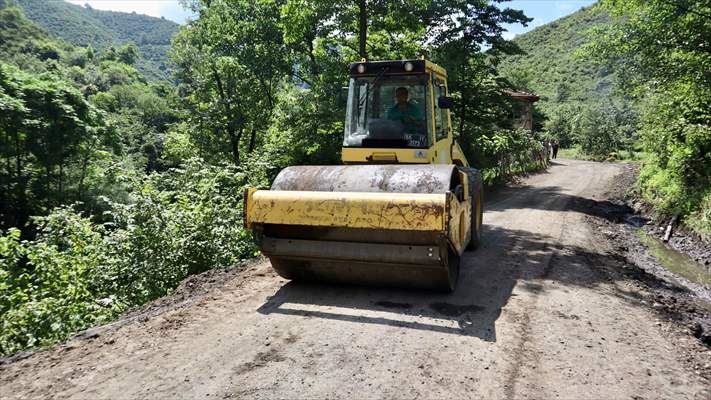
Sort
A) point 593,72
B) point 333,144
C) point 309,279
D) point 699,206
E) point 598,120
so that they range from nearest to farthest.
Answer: point 309,279
point 699,206
point 333,144
point 598,120
point 593,72

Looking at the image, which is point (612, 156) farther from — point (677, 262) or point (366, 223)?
point (366, 223)

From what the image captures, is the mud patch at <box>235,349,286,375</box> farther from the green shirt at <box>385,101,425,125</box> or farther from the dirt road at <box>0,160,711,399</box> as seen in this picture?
the green shirt at <box>385,101,425,125</box>

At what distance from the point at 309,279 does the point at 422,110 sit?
3125 millimetres

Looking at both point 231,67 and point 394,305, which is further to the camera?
point 231,67

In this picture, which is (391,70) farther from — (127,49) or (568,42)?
(127,49)

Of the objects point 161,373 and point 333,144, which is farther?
point 333,144

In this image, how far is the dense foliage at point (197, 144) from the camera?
7.65 m

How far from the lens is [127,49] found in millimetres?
Result: 142875

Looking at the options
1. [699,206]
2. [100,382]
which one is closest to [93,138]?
[100,382]

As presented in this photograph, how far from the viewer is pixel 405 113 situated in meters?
7.70

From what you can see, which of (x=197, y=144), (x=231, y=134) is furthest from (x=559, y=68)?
(x=197, y=144)

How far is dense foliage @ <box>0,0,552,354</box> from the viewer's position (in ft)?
25.1

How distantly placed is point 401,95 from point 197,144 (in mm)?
22029

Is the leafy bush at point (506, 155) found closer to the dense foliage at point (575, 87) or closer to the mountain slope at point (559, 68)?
the dense foliage at point (575, 87)
